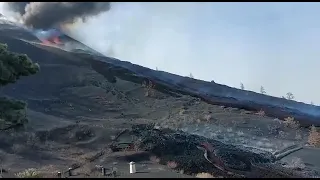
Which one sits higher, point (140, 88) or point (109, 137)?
point (140, 88)

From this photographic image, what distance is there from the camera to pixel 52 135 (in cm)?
3111

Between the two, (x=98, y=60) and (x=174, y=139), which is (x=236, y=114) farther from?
(x=98, y=60)

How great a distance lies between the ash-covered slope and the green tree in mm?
25940

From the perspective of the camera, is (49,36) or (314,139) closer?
(314,139)

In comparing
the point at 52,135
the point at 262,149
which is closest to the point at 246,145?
the point at 262,149

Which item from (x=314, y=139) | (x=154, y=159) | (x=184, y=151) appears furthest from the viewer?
(x=314, y=139)

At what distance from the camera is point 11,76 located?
1587 centimetres

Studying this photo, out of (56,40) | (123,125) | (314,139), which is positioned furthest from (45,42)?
(314,139)

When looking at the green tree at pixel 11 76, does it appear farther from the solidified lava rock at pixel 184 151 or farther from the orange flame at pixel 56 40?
the orange flame at pixel 56 40

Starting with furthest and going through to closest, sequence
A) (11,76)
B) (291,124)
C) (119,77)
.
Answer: (119,77) → (291,124) → (11,76)

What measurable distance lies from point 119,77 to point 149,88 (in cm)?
528

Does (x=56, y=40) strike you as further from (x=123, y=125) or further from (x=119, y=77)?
(x=123, y=125)

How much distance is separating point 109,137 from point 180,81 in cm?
2981

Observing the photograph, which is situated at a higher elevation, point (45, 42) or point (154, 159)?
point (45, 42)
